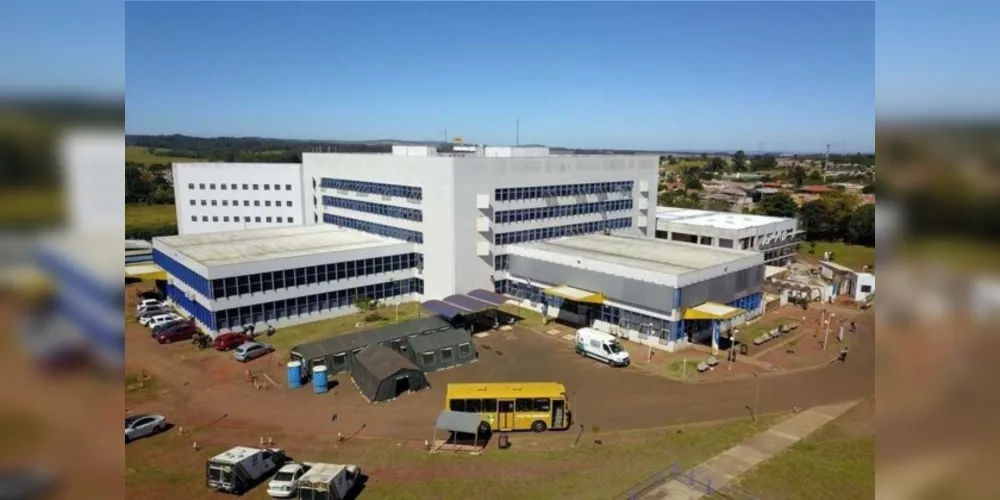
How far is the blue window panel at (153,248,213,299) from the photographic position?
25141mm

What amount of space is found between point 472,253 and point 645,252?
28.8 feet

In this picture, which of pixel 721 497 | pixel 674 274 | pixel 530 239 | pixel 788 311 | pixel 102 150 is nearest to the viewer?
pixel 102 150

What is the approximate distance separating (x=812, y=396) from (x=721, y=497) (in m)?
8.47

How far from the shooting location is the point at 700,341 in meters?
24.7

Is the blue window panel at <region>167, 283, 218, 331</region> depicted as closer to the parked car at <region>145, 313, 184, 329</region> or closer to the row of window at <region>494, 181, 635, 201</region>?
the parked car at <region>145, 313, 184, 329</region>

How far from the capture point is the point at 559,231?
34688 mm

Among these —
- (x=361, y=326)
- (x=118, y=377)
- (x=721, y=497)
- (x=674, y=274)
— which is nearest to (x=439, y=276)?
(x=361, y=326)

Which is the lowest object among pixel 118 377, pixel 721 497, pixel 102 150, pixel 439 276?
pixel 721 497

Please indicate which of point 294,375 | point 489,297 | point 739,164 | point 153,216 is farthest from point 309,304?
point 739,164

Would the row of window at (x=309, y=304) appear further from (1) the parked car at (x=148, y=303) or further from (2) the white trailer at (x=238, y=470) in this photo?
(2) the white trailer at (x=238, y=470)

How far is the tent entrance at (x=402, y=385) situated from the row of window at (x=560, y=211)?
13.6 m

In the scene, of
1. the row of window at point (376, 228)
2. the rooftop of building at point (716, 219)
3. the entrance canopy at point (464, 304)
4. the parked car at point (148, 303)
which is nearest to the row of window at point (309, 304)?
the row of window at point (376, 228)

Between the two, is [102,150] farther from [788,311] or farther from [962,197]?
[788,311]

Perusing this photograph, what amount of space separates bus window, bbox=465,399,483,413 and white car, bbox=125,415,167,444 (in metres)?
8.65
